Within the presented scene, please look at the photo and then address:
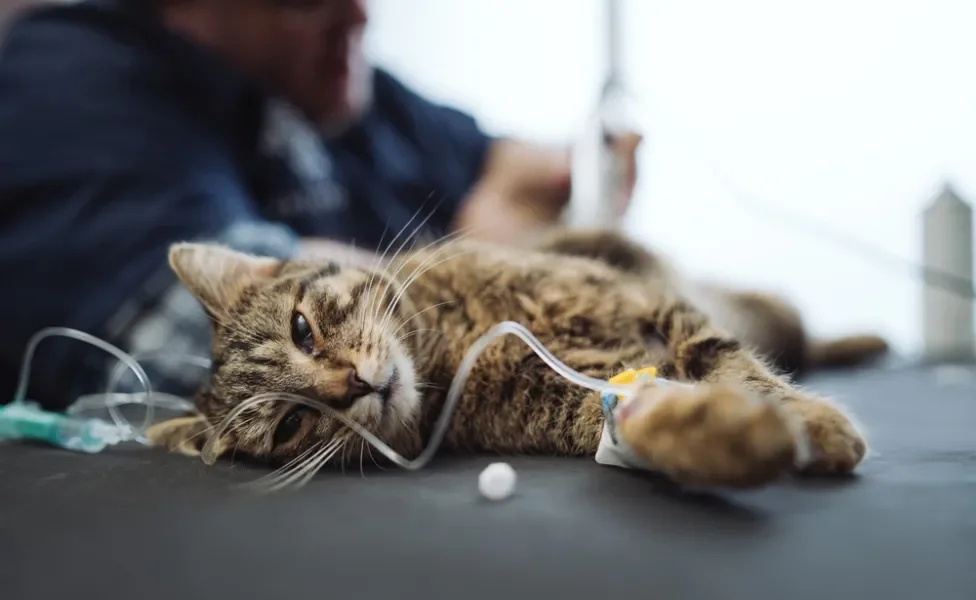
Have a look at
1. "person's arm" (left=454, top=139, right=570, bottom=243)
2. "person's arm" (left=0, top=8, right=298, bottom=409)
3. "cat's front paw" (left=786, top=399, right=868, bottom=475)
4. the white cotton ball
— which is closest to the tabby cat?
"cat's front paw" (left=786, top=399, right=868, bottom=475)

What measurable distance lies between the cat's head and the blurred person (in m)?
0.28

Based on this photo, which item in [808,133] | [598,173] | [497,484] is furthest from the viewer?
[808,133]

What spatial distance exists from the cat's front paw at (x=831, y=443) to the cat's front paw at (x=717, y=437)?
183 millimetres

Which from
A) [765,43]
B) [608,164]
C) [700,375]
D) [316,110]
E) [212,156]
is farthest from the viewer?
[765,43]

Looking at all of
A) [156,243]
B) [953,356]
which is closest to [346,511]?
[156,243]

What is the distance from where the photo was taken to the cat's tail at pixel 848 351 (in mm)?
2012

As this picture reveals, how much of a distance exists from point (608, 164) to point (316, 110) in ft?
3.06

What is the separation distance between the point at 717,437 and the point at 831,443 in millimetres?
244

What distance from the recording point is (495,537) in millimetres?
546

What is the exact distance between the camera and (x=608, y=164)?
181cm

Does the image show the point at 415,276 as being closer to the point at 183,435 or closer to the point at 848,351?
the point at 183,435

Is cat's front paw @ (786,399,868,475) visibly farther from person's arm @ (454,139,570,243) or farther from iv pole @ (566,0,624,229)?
person's arm @ (454,139,570,243)

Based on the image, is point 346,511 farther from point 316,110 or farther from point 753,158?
point 753,158

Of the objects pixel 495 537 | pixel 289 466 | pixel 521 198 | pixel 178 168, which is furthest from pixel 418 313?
pixel 521 198
